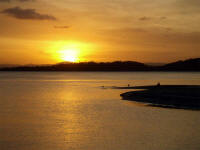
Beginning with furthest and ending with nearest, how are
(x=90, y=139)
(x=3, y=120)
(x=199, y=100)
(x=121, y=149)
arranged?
(x=199, y=100), (x=3, y=120), (x=90, y=139), (x=121, y=149)

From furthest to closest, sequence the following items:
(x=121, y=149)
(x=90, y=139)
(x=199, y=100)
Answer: (x=199, y=100) < (x=90, y=139) < (x=121, y=149)

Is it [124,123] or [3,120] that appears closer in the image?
[124,123]

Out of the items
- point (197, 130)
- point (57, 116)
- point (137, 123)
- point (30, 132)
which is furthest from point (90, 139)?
point (57, 116)

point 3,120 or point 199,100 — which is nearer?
point 3,120

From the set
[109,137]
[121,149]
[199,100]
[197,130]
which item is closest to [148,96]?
[199,100]

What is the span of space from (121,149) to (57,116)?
14.0m

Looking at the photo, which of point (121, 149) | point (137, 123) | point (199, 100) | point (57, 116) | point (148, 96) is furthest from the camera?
point (148, 96)

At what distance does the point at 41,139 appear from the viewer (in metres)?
19.4

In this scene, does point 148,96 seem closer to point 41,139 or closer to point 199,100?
point 199,100

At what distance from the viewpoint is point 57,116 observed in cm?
2942

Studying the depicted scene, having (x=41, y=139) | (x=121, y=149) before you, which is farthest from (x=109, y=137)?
(x=41, y=139)

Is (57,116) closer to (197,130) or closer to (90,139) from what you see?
(90,139)

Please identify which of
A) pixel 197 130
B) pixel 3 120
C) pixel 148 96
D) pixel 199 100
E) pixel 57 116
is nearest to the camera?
pixel 197 130

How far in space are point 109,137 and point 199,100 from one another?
21.7 m
